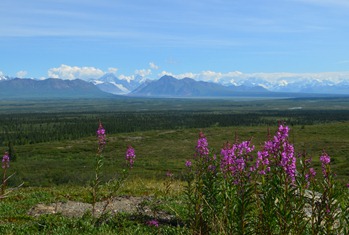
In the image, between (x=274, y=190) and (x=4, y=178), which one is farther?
(x=4, y=178)

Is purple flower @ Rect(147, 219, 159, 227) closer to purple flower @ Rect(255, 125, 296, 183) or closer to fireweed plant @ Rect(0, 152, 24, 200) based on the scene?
fireweed plant @ Rect(0, 152, 24, 200)

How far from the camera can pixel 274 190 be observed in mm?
4992

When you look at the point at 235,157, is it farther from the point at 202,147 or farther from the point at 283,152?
the point at 283,152

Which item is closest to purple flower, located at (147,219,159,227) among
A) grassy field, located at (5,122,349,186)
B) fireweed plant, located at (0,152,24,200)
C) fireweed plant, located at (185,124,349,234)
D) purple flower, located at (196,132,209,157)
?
fireweed plant, located at (185,124,349,234)

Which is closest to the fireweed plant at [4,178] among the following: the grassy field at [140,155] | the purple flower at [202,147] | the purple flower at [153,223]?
the purple flower at [202,147]

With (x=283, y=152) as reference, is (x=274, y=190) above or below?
below

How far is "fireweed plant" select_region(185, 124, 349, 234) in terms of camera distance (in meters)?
4.50

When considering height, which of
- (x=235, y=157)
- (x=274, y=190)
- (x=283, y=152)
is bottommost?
(x=274, y=190)

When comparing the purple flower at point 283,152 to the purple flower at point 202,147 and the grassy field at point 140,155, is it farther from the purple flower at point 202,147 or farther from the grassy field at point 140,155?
the grassy field at point 140,155

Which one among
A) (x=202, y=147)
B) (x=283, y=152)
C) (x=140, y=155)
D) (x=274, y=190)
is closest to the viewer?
(x=283, y=152)

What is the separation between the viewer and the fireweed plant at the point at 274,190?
14.8 feet

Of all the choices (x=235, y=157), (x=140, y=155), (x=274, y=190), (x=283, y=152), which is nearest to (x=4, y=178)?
(x=235, y=157)

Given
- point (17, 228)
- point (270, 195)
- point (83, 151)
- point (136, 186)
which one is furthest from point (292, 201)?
point (83, 151)

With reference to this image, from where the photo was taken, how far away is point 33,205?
12891mm
